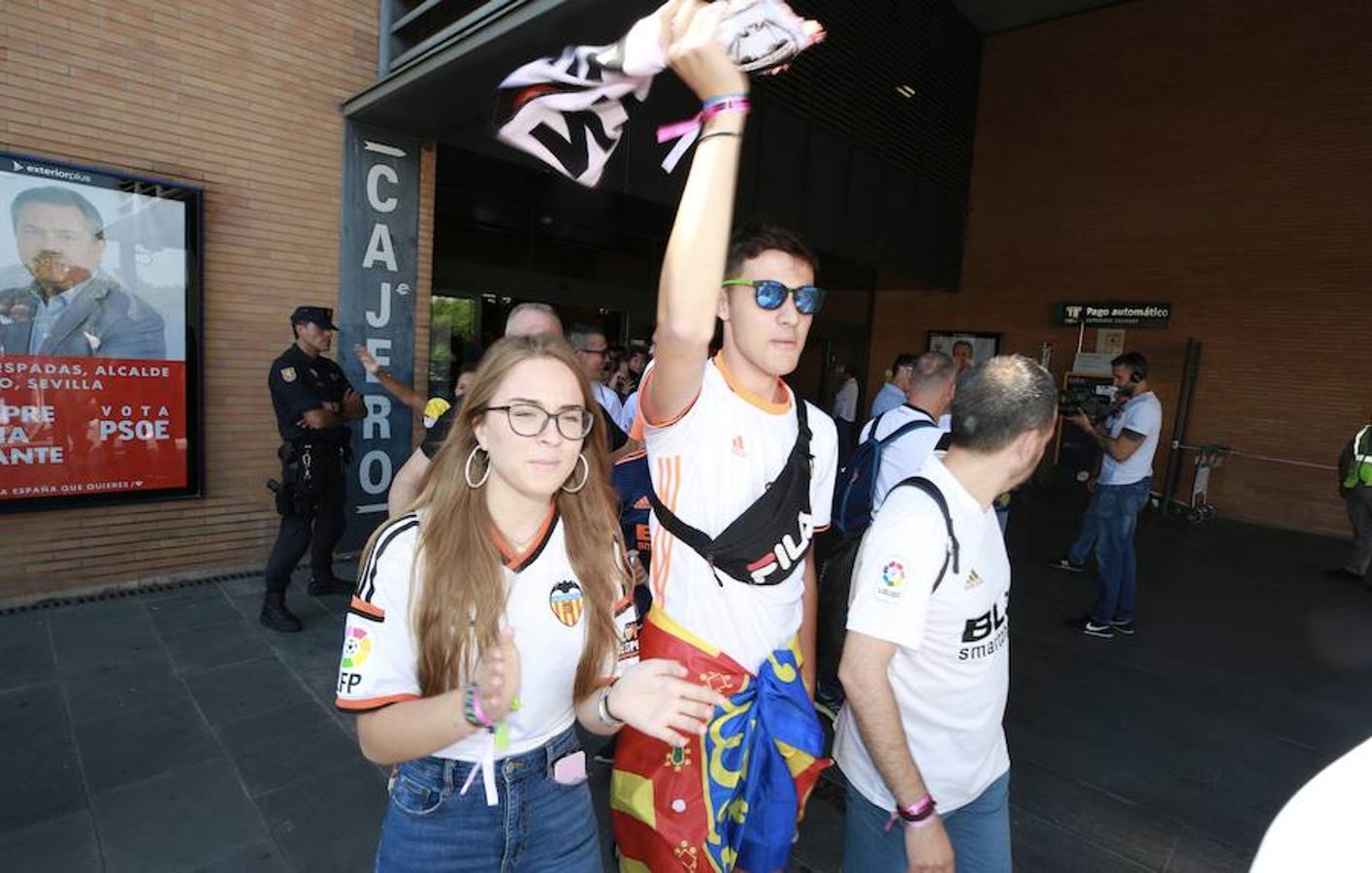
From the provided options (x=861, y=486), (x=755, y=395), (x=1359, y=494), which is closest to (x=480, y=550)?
(x=755, y=395)

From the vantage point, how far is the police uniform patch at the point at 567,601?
4.47ft

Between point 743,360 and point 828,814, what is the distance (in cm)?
225

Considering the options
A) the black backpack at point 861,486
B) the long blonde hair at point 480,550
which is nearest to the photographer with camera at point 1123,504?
the black backpack at point 861,486

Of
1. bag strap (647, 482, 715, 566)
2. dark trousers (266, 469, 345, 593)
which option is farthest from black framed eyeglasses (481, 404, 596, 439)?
dark trousers (266, 469, 345, 593)

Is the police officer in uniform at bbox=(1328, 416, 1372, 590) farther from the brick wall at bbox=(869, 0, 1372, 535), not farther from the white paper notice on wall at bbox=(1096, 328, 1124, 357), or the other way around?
the white paper notice on wall at bbox=(1096, 328, 1124, 357)

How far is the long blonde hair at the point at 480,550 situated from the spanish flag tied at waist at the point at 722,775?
208 millimetres

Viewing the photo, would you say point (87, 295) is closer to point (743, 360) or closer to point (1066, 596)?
point (743, 360)

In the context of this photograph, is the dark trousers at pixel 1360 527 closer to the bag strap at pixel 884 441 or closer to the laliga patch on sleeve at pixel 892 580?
the bag strap at pixel 884 441

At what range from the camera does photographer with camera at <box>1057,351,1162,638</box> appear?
4.93 meters

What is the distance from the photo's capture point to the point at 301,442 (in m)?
4.42

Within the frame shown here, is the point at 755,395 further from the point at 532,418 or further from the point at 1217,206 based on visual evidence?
the point at 1217,206

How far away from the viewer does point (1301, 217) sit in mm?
10180

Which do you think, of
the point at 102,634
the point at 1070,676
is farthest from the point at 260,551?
the point at 1070,676

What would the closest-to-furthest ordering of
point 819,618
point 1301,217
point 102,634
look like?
point 819,618, point 102,634, point 1301,217
